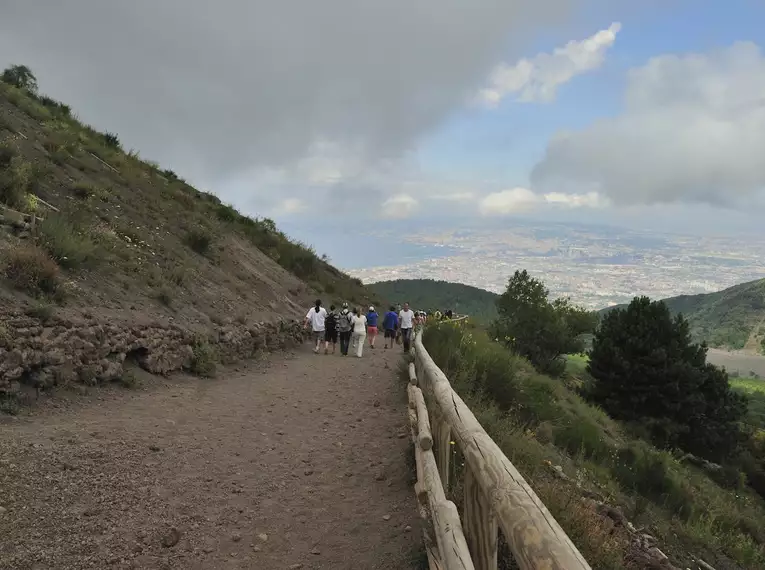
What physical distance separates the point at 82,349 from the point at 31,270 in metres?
1.60

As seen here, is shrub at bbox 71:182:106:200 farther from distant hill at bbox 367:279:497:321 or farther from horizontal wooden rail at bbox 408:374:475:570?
distant hill at bbox 367:279:497:321

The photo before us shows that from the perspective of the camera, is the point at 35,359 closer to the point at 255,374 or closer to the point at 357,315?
the point at 255,374

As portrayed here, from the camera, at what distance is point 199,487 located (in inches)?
229

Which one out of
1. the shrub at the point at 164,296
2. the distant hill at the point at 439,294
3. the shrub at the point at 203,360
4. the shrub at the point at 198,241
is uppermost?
the distant hill at the point at 439,294

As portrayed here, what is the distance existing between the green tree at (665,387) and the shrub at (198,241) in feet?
72.0

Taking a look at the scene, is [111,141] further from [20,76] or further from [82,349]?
[82,349]

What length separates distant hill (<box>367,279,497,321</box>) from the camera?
121 meters

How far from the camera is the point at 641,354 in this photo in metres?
29.6

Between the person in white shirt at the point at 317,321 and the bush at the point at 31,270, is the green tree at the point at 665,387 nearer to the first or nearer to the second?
the person in white shirt at the point at 317,321

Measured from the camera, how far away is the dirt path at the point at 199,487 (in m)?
4.45

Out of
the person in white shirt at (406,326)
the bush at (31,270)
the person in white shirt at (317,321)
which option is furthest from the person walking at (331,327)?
the bush at (31,270)

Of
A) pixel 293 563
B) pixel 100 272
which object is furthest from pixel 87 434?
pixel 100 272

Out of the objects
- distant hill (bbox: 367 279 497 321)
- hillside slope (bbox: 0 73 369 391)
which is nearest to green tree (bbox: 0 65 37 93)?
hillside slope (bbox: 0 73 369 391)

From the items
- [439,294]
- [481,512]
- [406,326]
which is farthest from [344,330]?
[439,294]
